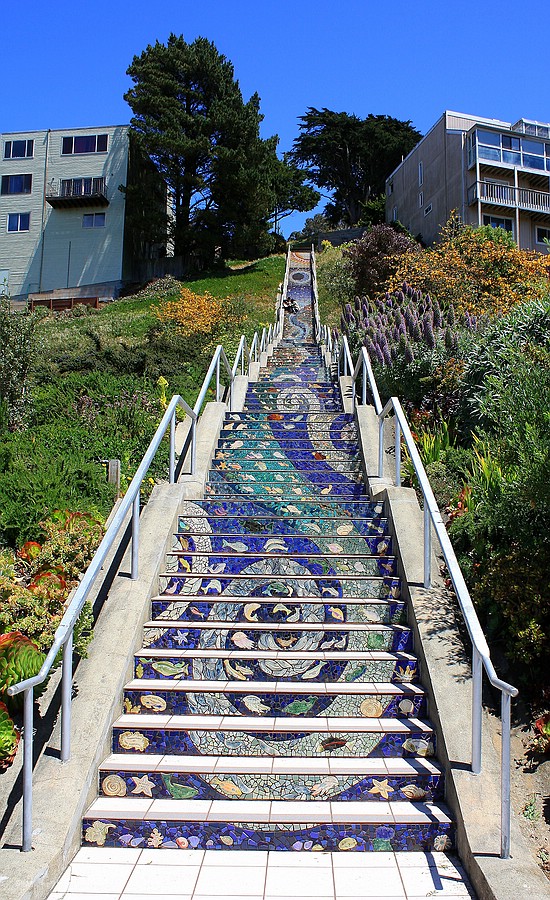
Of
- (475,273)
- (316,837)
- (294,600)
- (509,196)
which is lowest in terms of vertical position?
(316,837)

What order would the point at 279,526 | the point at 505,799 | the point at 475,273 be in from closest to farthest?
the point at 505,799
the point at 279,526
the point at 475,273

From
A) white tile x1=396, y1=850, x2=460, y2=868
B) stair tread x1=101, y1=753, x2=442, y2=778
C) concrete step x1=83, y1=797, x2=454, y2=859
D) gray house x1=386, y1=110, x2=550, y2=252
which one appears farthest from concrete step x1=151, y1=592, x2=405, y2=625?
gray house x1=386, y1=110, x2=550, y2=252

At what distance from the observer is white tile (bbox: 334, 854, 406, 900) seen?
134 inches

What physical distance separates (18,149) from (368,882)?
133 feet

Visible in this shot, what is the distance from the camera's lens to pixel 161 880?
3525 millimetres

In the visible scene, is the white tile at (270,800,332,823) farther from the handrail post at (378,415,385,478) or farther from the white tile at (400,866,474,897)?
the handrail post at (378,415,385,478)

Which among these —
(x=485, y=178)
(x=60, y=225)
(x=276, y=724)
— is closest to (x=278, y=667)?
(x=276, y=724)

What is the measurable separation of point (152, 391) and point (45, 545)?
562 cm

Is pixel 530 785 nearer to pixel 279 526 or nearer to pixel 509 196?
pixel 279 526

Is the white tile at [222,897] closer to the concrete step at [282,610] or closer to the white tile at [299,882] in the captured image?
the white tile at [299,882]

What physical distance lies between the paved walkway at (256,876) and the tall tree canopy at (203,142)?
34.4 metres

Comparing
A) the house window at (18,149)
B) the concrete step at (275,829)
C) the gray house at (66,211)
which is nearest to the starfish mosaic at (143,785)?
the concrete step at (275,829)

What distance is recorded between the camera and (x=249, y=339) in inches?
744

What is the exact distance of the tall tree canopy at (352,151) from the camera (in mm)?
53469
